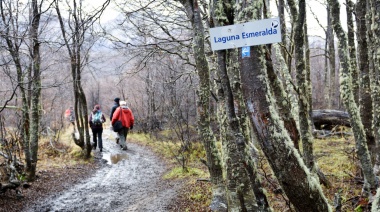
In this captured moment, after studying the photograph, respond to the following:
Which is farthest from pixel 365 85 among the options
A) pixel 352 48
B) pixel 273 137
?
pixel 273 137

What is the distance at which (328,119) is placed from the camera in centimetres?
1230

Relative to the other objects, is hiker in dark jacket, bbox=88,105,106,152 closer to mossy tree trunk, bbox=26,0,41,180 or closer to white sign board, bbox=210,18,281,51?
mossy tree trunk, bbox=26,0,41,180

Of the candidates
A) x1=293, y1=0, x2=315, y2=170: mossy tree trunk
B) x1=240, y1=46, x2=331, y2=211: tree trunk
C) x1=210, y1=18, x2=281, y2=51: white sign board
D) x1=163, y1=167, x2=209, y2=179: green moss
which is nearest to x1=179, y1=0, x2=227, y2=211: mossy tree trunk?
x1=293, y1=0, x2=315, y2=170: mossy tree trunk

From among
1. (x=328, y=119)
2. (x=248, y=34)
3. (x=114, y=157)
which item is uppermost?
(x=248, y=34)

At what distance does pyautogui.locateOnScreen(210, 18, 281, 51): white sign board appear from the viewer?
2.26 metres

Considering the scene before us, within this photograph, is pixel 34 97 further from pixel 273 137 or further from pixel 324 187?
pixel 273 137

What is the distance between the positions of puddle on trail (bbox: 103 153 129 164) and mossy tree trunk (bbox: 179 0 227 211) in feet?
19.2

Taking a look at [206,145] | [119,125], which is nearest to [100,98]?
[119,125]

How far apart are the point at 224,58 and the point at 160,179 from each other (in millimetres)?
5632

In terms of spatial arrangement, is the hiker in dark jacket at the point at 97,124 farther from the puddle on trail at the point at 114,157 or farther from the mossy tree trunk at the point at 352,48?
the mossy tree trunk at the point at 352,48

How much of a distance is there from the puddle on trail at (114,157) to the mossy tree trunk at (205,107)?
586 centimetres

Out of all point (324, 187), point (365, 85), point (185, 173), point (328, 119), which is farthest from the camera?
point (328, 119)

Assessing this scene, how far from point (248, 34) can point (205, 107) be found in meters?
2.39

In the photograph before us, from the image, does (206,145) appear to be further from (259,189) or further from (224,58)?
(224,58)
